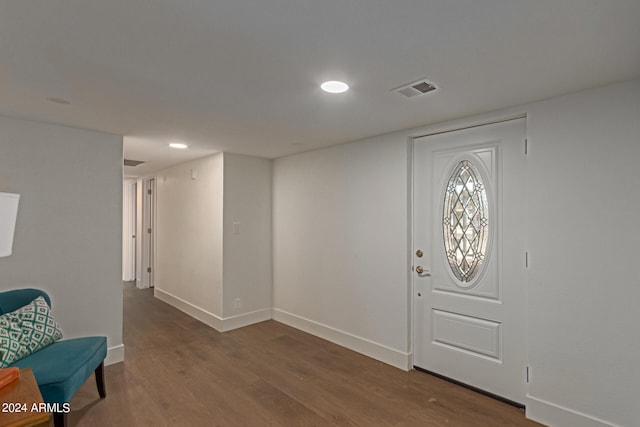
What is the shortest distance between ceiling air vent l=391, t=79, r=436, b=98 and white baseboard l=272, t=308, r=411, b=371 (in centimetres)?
232

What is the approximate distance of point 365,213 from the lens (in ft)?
11.4

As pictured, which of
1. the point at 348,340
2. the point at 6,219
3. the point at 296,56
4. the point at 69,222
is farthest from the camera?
the point at 348,340

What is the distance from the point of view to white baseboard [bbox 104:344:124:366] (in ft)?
10.4

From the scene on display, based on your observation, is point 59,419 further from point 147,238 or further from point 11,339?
point 147,238

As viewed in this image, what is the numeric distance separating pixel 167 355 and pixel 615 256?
152 inches

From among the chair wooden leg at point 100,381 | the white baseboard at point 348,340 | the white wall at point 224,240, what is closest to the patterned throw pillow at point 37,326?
the chair wooden leg at point 100,381

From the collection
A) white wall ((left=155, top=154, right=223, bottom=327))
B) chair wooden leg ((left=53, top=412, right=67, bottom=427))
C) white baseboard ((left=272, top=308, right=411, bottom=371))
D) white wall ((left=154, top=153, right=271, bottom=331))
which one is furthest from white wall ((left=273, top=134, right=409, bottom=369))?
chair wooden leg ((left=53, top=412, right=67, bottom=427))

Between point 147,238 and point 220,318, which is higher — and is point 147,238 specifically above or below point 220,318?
above

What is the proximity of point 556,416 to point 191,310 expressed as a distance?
427 centimetres

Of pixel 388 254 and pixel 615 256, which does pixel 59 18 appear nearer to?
pixel 388 254

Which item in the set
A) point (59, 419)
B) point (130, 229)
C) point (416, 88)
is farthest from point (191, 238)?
point (416, 88)

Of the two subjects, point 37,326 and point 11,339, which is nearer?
point 11,339

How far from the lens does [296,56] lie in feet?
5.44

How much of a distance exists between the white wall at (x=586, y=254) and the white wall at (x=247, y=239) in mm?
3181
